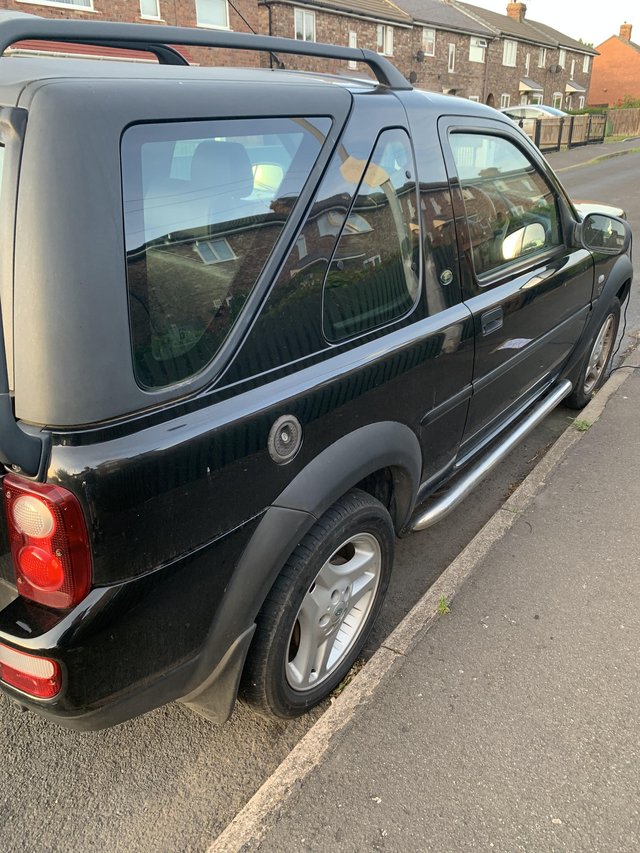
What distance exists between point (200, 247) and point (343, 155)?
639mm

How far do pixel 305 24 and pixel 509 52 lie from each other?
2162 centimetres

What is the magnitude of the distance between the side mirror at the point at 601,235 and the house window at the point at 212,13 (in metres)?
20.9

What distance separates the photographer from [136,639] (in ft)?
5.28

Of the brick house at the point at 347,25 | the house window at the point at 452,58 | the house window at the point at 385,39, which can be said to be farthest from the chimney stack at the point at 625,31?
the house window at the point at 385,39

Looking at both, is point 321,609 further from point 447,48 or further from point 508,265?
point 447,48

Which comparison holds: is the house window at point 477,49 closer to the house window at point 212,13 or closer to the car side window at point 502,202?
the house window at point 212,13

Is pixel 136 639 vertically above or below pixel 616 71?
below

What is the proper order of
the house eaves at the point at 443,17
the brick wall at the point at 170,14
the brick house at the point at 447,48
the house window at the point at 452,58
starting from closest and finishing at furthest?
1. the brick wall at the point at 170,14
2. the brick house at the point at 447,48
3. the house eaves at the point at 443,17
4. the house window at the point at 452,58

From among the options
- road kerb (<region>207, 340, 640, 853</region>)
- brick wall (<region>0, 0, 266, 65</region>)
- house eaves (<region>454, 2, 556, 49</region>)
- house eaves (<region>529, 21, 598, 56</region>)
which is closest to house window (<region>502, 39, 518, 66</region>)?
house eaves (<region>454, 2, 556, 49</region>)

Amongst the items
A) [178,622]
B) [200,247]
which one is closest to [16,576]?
[178,622]

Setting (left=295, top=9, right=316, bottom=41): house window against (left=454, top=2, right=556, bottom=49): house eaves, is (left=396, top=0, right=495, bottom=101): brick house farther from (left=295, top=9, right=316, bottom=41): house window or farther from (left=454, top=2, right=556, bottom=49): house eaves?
(left=295, top=9, right=316, bottom=41): house window

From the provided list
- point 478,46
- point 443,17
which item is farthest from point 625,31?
point 443,17

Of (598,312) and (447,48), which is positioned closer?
(598,312)

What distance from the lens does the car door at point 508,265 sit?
271cm
